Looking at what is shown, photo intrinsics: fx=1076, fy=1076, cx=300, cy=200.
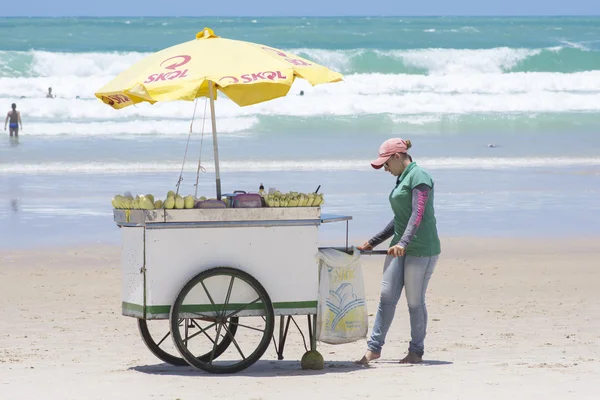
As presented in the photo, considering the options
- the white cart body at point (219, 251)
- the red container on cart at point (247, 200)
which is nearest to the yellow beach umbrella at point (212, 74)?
the red container on cart at point (247, 200)

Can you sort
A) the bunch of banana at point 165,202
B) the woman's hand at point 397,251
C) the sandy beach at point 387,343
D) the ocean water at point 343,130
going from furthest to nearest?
the ocean water at point 343,130
the woman's hand at point 397,251
the bunch of banana at point 165,202
the sandy beach at point 387,343

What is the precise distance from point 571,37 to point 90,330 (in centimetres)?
5385

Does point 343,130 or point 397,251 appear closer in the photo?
point 397,251

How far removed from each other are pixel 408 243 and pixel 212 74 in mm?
1448

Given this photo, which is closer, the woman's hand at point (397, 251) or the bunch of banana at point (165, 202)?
the bunch of banana at point (165, 202)

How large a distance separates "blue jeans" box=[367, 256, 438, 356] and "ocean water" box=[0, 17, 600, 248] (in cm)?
147

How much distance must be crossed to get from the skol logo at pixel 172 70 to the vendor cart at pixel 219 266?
73 cm

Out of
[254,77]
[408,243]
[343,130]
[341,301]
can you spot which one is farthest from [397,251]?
[343,130]

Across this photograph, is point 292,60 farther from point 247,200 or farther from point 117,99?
point 117,99

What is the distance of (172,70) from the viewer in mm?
5938

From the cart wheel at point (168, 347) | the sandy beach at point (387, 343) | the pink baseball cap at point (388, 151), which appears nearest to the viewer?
the sandy beach at point (387, 343)

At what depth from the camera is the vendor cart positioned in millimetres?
5824

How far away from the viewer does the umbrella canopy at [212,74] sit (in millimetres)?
5793

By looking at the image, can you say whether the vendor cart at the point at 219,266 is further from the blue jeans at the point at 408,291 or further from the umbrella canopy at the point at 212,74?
the umbrella canopy at the point at 212,74
